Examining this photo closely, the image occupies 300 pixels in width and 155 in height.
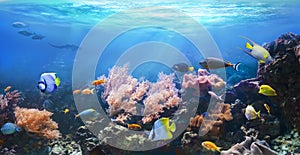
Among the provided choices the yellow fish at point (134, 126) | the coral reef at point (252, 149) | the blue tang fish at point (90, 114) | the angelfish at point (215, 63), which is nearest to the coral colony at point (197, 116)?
the yellow fish at point (134, 126)

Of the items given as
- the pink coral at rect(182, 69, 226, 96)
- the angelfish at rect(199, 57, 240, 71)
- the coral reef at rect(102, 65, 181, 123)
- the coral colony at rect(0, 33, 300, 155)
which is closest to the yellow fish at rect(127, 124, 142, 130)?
the coral colony at rect(0, 33, 300, 155)

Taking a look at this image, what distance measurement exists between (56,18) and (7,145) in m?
18.3

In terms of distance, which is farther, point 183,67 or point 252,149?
point 183,67

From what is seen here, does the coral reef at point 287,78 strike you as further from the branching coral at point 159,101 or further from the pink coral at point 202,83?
the branching coral at point 159,101

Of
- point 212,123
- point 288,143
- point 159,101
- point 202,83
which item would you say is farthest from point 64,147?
point 288,143

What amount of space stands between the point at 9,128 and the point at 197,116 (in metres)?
3.50

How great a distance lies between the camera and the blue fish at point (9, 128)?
16.2ft

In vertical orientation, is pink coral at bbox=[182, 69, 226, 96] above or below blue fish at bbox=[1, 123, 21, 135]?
above

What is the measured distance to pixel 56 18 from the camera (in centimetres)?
2189

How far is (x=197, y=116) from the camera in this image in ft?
17.6

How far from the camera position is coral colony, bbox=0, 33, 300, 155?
5.06 metres

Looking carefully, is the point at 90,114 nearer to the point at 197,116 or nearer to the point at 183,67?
the point at 197,116

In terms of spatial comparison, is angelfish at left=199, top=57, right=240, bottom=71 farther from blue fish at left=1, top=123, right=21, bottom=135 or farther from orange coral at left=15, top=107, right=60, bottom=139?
blue fish at left=1, top=123, right=21, bottom=135

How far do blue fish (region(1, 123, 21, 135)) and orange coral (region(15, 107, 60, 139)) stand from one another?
196 mm
